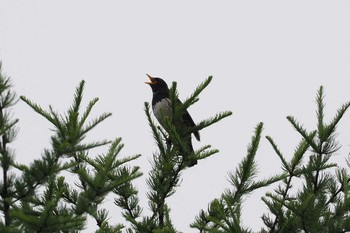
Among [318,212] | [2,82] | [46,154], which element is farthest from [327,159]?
[2,82]

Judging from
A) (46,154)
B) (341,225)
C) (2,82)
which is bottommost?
(341,225)

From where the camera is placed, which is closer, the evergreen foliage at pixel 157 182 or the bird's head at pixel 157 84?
the evergreen foliage at pixel 157 182

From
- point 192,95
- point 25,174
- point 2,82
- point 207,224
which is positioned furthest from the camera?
point 207,224

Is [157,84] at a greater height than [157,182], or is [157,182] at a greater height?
[157,84]

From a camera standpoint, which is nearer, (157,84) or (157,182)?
(157,182)

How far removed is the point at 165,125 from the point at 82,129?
0.68 m

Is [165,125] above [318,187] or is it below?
above

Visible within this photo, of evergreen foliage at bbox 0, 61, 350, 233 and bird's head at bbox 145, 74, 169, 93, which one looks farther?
bird's head at bbox 145, 74, 169, 93

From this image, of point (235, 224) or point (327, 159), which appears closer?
point (235, 224)

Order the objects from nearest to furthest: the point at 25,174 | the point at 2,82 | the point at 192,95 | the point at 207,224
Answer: the point at 25,174
the point at 2,82
the point at 192,95
the point at 207,224

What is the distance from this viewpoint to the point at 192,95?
404 cm

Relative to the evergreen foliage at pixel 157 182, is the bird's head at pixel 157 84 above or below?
above

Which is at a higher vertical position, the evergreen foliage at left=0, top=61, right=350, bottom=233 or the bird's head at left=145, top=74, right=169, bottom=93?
the bird's head at left=145, top=74, right=169, bottom=93

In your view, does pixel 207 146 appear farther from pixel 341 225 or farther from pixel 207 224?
pixel 341 225
